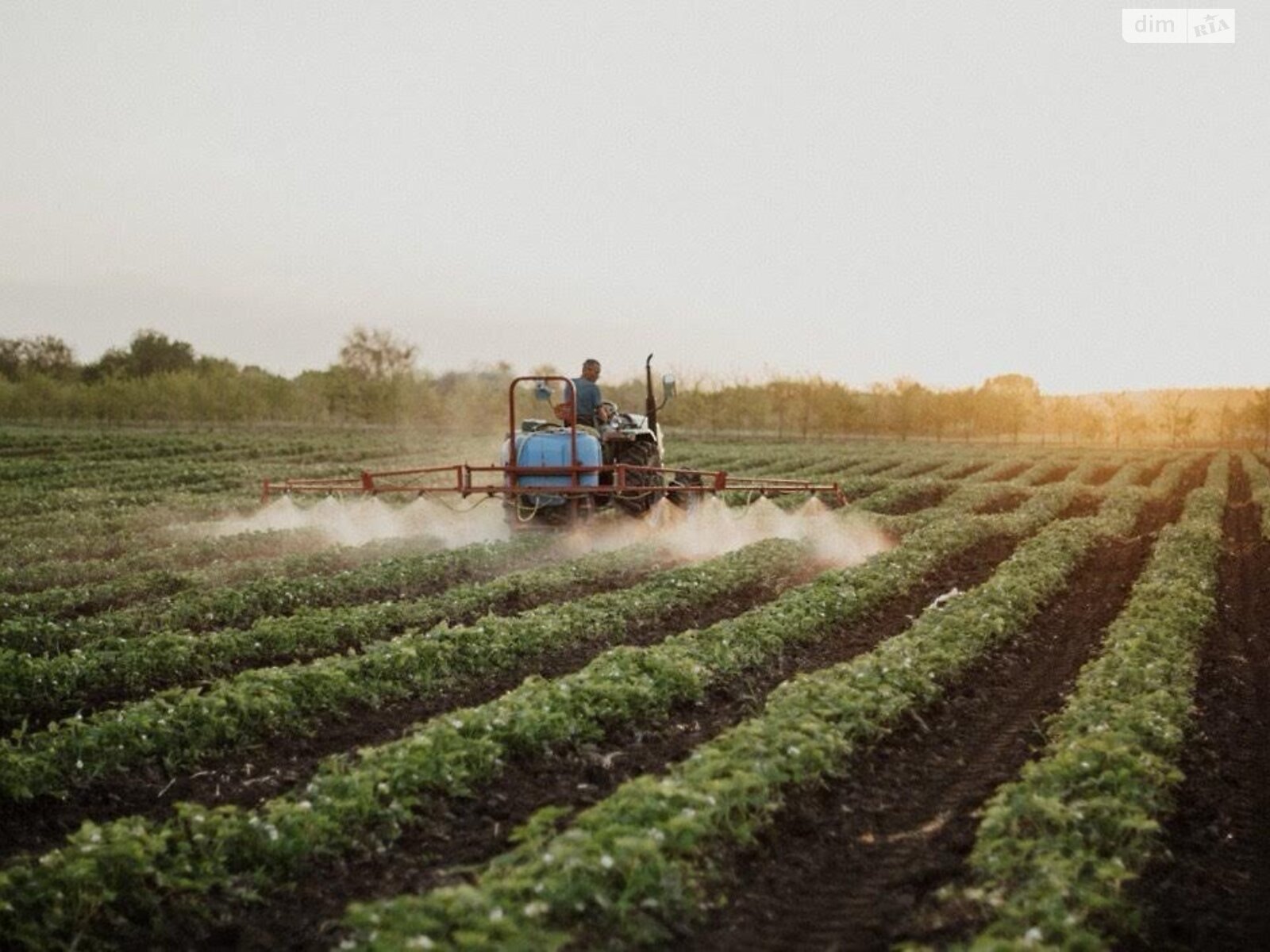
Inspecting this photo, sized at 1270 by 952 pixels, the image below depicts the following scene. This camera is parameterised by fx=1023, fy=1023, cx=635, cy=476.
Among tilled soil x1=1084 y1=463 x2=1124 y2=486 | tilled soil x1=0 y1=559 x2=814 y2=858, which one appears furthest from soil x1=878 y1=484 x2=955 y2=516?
tilled soil x1=0 y1=559 x2=814 y2=858

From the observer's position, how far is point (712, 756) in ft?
23.3

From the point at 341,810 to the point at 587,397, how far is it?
1155 cm

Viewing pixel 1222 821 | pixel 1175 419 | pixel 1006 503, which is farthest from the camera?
pixel 1175 419

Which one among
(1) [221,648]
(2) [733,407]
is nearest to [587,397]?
(1) [221,648]

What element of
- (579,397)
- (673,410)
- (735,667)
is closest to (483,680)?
(735,667)

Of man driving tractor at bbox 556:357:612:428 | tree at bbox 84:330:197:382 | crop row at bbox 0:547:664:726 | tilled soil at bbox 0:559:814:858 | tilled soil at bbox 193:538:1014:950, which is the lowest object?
tilled soil at bbox 193:538:1014:950

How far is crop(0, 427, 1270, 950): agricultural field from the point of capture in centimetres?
554

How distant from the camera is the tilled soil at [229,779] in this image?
6.97m

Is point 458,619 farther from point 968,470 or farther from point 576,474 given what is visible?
point 968,470

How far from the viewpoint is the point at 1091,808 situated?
21.1ft

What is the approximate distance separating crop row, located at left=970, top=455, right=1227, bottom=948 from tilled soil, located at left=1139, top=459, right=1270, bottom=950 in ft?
0.68

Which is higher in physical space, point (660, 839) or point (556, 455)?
point (556, 455)

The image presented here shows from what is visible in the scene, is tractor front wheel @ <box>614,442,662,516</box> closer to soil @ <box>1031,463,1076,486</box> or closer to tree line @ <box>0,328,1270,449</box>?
soil @ <box>1031,463,1076,486</box>

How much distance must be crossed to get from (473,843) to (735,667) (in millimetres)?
4364
